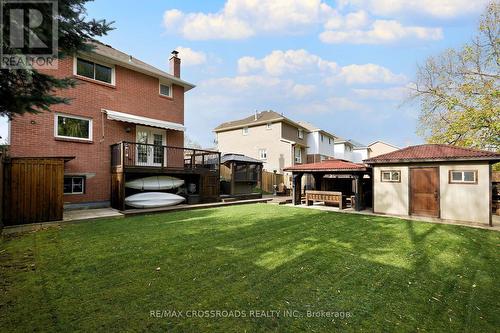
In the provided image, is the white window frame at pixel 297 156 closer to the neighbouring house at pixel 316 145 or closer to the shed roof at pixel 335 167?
the neighbouring house at pixel 316 145

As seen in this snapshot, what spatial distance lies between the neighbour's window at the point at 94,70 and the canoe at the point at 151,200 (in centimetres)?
645

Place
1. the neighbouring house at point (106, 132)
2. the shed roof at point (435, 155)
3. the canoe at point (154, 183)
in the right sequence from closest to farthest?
the shed roof at point (435, 155) → the neighbouring house at point (106, 132) → the canoe at point (154, 183)

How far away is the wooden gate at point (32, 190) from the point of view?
765cm

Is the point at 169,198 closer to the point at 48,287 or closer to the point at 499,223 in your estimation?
the point at 48,287

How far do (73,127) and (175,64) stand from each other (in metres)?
7.60

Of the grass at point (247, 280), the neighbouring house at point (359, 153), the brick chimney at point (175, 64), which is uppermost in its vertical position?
the brick chimney at point (175, 64)

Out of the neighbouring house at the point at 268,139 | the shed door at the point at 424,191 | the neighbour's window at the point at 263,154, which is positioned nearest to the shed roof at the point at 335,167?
the shed door at the point at 424,191

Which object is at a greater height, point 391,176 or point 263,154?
point 263,154

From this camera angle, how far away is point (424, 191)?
10.7 meters

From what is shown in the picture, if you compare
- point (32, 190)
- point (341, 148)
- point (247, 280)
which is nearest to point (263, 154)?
point (341, 148)

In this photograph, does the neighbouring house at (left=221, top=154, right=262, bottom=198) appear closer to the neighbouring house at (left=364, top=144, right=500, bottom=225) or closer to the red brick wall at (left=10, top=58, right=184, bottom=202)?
the red brick wall at (left=10, top=58, right=184, bottom=202)

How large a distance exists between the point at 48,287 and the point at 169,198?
28.3 ft

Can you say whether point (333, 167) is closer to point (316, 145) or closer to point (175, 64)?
point (175, 64)

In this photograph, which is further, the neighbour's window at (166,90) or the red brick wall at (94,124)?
the neighbour's window at (166,90)
